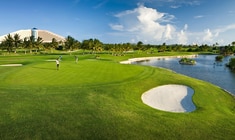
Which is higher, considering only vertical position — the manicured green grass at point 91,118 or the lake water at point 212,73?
the manicured green grass at point 91,118

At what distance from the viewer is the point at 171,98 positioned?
691 inches

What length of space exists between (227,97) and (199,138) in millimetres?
13682

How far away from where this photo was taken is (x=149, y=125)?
9.46m

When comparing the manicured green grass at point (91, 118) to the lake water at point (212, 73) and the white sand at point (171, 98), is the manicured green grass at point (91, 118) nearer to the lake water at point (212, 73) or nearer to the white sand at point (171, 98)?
the white sand at point (171, 98)

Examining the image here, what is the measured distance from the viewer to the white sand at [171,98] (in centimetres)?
1493

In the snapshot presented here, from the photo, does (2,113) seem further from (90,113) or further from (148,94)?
(148,94)

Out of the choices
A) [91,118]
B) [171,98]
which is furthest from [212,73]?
[91,118]

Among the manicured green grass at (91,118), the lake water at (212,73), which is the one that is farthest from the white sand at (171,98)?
the lake water at (212,73)

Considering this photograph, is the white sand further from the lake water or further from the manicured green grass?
the lake water

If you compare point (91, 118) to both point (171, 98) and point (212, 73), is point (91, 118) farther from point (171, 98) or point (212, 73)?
point (212, 73)

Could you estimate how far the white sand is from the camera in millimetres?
14930

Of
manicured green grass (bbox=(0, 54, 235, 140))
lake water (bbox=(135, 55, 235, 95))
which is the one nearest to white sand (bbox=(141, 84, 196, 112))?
manicured green grass (bbox=(0, 54, 235, 140))

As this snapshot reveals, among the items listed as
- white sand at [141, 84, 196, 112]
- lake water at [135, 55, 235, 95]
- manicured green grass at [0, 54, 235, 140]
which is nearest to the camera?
manicured green grass at [0, 54, 235, 140]

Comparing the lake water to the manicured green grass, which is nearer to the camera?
the manicured green grass
